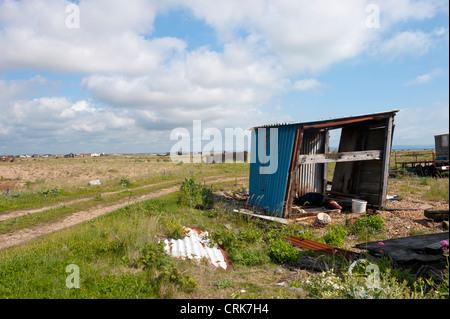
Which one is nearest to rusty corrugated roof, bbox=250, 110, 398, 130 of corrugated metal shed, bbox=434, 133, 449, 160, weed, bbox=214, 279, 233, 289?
weed, bbox=214, 279, 233, 289

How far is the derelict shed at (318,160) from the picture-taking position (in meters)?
9.27

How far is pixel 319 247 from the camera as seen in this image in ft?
20.9

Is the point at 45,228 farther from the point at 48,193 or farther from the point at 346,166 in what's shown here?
the point at 346,166

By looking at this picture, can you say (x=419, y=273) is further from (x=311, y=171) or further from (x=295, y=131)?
(x=311, y=171)

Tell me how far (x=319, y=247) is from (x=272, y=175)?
4.02 m

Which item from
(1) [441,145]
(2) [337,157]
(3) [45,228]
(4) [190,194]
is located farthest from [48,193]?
(1) [441,145]

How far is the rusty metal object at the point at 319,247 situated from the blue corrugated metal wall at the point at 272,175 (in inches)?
88.0

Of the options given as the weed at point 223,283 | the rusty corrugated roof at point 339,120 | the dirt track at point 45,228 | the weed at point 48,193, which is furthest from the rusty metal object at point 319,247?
the weed at point 48,193

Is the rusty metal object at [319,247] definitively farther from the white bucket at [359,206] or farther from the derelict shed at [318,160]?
the white bucket at [359,206]

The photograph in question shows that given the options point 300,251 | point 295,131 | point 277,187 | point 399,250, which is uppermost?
point 295,131

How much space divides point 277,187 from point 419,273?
536 centimetres
